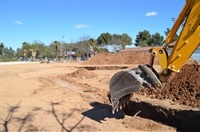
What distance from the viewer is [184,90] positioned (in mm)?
8352

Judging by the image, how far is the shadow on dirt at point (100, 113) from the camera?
304 inches

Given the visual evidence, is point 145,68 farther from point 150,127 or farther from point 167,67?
point 150,127

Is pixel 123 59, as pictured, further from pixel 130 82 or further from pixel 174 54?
pixel 174 54

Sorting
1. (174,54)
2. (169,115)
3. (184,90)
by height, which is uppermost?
(174,54)

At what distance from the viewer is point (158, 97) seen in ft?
28.5

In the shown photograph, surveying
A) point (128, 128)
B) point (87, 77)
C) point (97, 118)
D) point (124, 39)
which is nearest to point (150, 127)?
point (128, 128)

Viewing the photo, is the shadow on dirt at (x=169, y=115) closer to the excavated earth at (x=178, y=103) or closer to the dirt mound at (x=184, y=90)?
the excavated earth at (x=178, y=103)

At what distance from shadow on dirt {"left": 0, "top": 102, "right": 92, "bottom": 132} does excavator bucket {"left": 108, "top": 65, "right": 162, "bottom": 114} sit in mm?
2146

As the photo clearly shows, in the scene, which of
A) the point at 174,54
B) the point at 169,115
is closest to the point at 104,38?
the point at 169,115

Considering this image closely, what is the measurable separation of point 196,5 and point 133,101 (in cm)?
520

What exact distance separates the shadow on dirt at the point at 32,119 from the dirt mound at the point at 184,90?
240 centimetres

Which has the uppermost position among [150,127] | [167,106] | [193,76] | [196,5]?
[196,5]

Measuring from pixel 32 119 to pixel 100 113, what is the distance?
209 cm

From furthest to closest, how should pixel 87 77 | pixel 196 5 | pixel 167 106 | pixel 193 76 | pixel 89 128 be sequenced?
pixel 87 77 → pixel 193 76 → pixel 167 106 → pixel 89 128 → pixel 196 5
